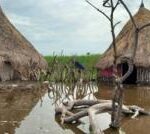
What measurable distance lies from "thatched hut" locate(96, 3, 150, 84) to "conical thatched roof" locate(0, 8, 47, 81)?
3.70 m

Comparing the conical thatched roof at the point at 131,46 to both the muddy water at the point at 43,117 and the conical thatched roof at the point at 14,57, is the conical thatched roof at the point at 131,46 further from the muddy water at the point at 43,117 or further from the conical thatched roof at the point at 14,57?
the muddy water at the point at 43,117

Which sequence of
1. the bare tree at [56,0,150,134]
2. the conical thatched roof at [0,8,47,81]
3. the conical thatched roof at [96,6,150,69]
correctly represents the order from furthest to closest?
the conical thatched roof at [0,8,47,81] → the conical thatched roof at [96,6,150,69] → the bare tree at [56,0,150,134]

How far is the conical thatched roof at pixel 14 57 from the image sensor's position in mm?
26500

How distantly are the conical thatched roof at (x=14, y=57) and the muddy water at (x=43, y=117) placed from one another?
5.60 m

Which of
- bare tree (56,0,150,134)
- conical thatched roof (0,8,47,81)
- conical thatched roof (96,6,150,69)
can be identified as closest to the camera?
bare tree (56,0,150,134)

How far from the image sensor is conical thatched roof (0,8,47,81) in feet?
86.9

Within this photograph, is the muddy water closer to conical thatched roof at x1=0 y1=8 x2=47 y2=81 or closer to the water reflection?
the water reflection

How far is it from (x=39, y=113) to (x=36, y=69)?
12.5 m

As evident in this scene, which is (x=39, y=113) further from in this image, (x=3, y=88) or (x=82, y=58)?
(x=82, y=58)

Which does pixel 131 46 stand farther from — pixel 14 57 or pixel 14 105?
pixel 14 105

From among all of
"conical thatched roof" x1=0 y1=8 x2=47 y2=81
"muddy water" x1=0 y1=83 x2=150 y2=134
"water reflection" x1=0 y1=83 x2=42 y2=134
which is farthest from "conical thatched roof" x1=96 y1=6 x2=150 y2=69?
"water reflection" x1=0 y1=83 x2=42 y2=134

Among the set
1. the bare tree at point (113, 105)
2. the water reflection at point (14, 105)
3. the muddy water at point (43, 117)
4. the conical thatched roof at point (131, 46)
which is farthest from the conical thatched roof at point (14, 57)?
the bare tree at point (113, 105)

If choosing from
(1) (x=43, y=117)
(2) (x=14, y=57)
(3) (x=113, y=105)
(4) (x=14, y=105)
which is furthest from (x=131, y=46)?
(3) (x=113, y=105)

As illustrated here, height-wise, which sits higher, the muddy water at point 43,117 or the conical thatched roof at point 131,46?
the conical thatched roof at point 131,46
